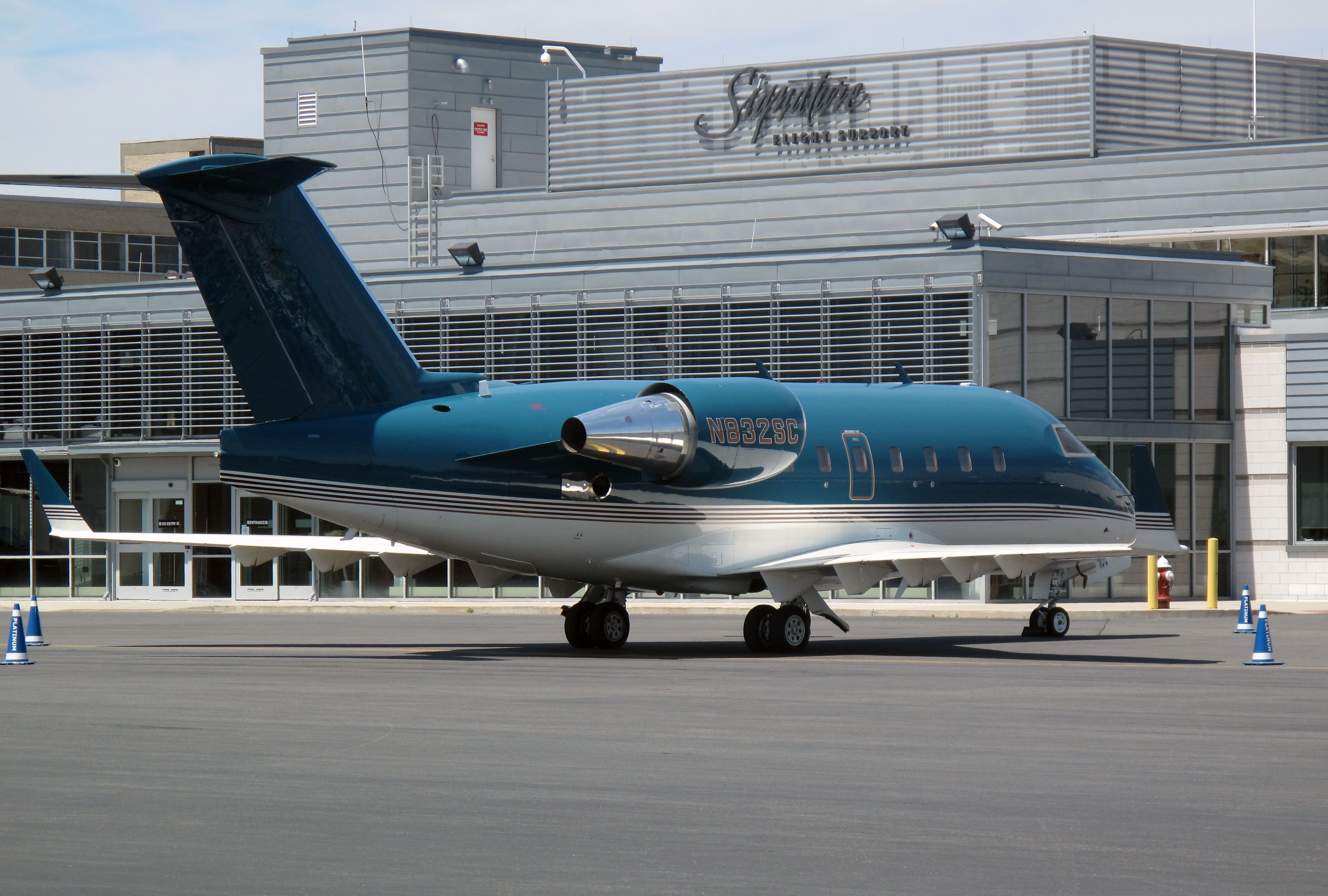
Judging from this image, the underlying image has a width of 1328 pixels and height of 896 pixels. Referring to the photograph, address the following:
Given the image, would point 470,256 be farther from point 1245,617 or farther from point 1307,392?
point 1245,617

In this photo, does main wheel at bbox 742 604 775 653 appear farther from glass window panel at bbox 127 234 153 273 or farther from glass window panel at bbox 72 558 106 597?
glass window panel at bbox 127 234 153 273

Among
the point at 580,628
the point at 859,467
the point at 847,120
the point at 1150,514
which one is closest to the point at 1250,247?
the point at 847,120

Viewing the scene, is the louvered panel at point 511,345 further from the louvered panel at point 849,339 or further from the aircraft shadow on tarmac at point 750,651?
the aircraft shadow on tarmac at point 750,651

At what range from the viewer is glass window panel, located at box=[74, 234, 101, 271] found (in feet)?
288

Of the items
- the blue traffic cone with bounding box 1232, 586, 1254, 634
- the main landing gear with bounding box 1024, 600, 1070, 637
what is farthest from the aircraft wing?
the blue traffic cone with bounding box 1232, 586, 1254, 634

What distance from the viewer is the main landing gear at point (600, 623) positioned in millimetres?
23875

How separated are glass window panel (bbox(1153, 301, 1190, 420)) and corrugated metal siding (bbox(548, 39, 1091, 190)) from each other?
8686 millimetres

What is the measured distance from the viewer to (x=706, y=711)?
15320 mm

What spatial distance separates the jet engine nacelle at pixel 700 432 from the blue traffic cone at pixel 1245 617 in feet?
23.0

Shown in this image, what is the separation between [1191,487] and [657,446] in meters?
21.6

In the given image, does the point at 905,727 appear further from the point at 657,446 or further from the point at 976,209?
the point at 976,209

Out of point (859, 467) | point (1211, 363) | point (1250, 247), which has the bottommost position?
point (859, 467)

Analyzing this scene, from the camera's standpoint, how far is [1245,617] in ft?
86.1

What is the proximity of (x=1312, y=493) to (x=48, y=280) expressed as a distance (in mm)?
31897
